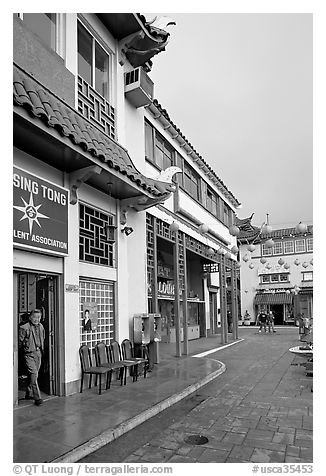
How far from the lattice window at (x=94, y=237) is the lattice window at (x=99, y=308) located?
1.62 feet

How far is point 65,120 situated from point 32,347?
3732mm

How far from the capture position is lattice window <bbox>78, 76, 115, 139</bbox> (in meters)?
8.45

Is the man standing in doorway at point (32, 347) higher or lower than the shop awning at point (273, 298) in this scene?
higher

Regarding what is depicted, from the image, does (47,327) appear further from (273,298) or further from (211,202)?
(273,298)

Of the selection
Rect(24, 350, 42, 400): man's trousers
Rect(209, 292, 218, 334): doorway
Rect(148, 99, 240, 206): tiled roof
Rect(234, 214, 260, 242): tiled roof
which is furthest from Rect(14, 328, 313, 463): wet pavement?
Rect(234, 214, 260, 242): tiled roof

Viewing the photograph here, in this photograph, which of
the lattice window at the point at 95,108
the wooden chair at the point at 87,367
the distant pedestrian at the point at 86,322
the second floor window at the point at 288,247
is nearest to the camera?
the wooden chair at the point at 87,367

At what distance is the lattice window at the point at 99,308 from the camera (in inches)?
319

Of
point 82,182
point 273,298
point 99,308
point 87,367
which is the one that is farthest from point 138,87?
point 273,298

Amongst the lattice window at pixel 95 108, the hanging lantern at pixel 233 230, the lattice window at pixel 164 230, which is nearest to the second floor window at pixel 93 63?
the lattice window at pixel 95 108

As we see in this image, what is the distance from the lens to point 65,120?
6734 mm

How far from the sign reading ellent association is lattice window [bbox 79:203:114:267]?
79 centimetres

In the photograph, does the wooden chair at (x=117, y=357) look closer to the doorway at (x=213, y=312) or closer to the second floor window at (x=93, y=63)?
the second floor window at (x=93, y=63)

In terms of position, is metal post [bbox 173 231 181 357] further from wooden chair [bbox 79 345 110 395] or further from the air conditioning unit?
wooden chair [bbox 79 345 110 395]

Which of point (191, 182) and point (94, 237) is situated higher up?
point (191, 182)
